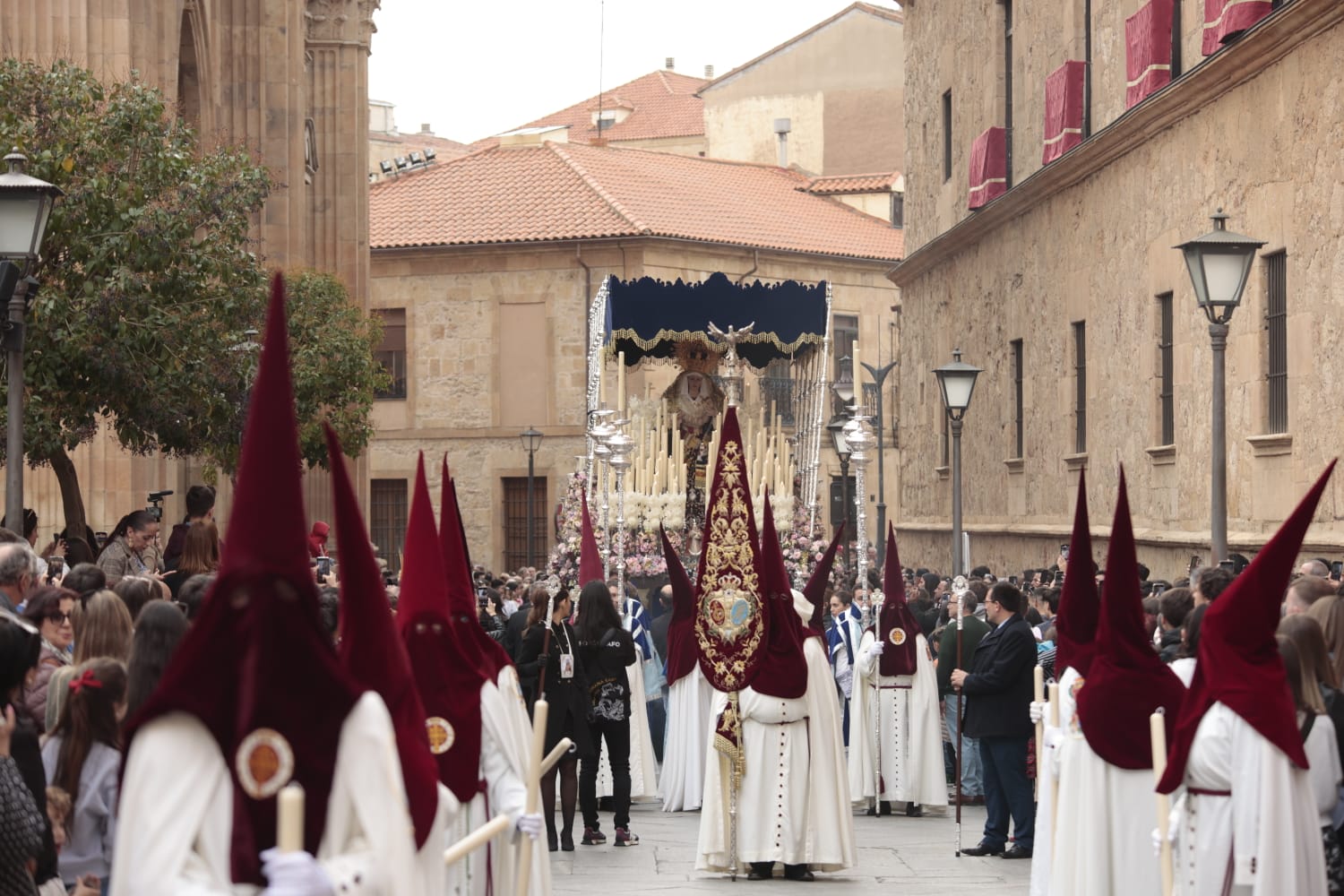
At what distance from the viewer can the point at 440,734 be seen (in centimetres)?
774

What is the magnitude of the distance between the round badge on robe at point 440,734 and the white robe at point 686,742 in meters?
8.13

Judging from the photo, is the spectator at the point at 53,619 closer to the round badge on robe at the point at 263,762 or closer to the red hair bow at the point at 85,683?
the red hair bow at the point at 85,683

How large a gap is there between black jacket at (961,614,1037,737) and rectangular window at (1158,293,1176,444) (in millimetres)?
10581

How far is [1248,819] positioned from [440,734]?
2.92 meters

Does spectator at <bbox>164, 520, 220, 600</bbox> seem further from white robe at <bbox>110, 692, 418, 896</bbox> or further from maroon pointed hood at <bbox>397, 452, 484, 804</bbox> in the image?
white robe at <bbox>110, 692, 418, 896</bbox>

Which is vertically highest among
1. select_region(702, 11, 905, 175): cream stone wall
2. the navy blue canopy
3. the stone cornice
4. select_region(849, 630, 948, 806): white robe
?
select_region(702, 11, 905, 175): cream stone wall

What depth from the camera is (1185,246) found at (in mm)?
13430

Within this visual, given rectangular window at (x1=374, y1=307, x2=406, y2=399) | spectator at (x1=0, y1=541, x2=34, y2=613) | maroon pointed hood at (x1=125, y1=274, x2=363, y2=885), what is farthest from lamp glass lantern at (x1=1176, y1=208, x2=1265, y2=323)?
rectangular window at (x1=374, y1=307, x2=406, y2=399)

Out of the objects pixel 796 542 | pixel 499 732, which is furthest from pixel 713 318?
pixel 499 732

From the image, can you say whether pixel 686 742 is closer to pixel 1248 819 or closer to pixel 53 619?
pixel 53 619

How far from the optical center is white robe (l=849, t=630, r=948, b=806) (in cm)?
1584

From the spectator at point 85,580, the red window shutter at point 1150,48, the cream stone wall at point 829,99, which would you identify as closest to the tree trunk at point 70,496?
the spectator at point 85,580

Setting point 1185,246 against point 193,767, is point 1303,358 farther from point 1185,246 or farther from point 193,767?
point 193,767

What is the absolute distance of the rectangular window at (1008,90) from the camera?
3027cm
